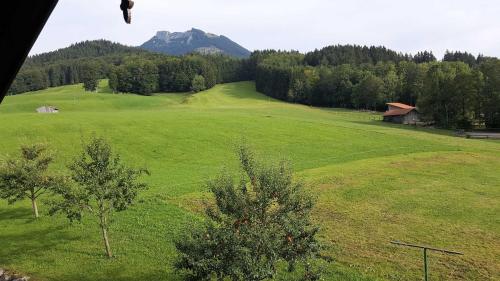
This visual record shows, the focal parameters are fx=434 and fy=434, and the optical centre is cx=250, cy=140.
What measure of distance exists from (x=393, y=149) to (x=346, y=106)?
72043mm

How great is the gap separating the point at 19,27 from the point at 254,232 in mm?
13053

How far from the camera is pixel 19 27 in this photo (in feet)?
9.63

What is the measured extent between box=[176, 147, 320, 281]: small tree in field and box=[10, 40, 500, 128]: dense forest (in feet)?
245

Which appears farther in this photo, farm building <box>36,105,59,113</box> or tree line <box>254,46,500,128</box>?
farm building <box>36,105,59,113</box>

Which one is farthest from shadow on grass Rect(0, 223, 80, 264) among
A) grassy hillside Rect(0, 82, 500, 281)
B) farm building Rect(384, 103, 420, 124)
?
farm building Rect(384, 103, 420, 124)

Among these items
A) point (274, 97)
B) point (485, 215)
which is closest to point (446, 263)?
point (485, 215)

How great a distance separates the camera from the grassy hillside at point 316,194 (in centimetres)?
2309

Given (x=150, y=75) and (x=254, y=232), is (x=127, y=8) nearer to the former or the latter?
(x=254, y=232)

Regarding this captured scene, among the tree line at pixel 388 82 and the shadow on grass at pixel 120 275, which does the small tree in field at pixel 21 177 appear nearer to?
the shadow on grass at pixel 120 275

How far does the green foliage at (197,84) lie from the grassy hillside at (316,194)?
3064 inches

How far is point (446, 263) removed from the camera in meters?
23.0

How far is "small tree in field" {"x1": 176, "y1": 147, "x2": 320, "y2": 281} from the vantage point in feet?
50.1

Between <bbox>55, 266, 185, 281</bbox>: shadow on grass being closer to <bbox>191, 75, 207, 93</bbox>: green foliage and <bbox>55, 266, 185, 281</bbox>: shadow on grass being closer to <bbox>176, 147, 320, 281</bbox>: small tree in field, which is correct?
<bbox>176, 147, 320, 281</bbox>: small tree in field

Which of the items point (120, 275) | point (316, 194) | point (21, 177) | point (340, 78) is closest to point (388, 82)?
point (340, 78)
